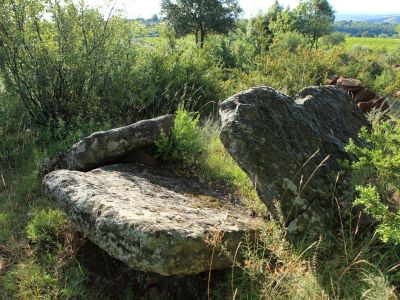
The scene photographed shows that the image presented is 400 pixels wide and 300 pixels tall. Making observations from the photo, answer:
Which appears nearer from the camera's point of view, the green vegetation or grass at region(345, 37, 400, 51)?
the green vegetation

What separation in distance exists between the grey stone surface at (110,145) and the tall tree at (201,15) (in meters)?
32.6

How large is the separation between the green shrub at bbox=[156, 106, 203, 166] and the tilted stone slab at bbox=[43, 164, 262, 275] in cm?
61

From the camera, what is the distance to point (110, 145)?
196 inches

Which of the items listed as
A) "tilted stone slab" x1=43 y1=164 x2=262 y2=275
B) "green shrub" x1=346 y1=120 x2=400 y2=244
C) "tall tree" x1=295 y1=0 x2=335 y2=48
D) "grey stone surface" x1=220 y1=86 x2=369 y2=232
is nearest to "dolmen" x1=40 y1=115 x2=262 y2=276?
"tilted stone slab" x1=43 y1=164 x2=262 y2=275

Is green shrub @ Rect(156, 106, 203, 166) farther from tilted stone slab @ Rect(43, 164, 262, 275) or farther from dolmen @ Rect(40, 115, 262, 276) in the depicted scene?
tilted stone slab @ Rect(43, 164, 262, 275)

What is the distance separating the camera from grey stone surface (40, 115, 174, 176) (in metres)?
4.97

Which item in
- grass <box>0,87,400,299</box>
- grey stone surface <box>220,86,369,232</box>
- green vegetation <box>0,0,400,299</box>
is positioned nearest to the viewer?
grass <box>0,87,400,299</box>

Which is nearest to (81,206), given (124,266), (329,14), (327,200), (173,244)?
(124,266)

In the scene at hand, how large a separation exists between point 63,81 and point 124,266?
4.65 metres

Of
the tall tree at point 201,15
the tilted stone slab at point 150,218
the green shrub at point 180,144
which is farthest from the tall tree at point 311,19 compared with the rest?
the tilted stone slab at point 150,218

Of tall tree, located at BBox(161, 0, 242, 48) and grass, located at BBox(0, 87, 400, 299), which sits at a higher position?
tall tree, located at BBox(161, 0, 242, 48)

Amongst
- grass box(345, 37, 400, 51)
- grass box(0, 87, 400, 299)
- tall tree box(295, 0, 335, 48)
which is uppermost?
tall tree box(295, 0, 335, 48)

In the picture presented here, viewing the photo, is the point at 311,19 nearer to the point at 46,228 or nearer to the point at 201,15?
the point at 201,15

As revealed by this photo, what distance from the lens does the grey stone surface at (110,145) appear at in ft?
16.3
